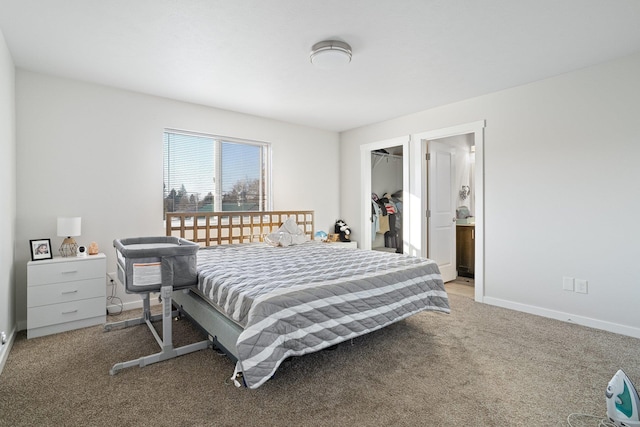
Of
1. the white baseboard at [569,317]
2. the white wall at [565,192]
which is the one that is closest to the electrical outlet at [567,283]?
the white wall at [565,192]

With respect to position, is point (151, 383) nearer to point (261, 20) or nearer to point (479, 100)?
point (261, 20)

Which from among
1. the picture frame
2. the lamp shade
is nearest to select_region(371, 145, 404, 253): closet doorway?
the lamp shade

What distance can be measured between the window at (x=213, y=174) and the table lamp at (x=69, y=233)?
960mm

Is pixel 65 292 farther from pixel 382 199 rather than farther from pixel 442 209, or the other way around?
pixel 382 199

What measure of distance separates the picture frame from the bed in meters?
1.26

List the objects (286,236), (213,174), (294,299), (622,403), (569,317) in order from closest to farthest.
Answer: (622,403), (294,299), (569,317), (286,236), (213,174)

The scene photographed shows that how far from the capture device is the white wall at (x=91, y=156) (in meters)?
3.10

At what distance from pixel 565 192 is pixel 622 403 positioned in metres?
2.24

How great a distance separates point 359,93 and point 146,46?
7.40ft

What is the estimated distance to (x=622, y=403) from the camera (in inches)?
63.6

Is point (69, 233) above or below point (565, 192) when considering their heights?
below

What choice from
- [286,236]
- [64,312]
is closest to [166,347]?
[64,312]

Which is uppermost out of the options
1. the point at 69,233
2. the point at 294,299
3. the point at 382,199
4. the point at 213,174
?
the point at 213,174

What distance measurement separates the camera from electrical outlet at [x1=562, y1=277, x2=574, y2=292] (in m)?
3.21
